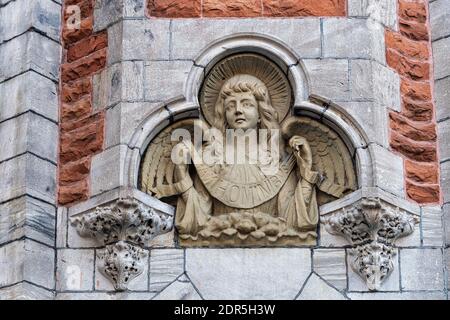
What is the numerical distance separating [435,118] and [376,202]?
889mm

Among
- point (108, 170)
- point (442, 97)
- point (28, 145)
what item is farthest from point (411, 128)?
point (28, 145)

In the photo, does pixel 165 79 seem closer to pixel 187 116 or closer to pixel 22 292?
pixel 187 116

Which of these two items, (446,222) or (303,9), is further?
(303,9)

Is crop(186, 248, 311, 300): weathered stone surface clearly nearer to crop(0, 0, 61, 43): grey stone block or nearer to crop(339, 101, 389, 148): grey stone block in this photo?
crop(339, 101, 389, 148): grey stone block

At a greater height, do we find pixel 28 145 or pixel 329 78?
pixel 329 78

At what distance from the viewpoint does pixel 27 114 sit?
11.6 m

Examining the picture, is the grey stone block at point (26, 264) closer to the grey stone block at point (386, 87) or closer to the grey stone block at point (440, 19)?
the grey stone block at point (386, 87)

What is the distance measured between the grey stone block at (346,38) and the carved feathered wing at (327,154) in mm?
513

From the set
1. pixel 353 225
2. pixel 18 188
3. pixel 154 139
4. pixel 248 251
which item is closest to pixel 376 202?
pixel 353 225

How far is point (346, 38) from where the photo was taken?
1165 cm

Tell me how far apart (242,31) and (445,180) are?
67.6 inches

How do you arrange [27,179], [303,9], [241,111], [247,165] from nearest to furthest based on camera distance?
[27,179], [247,165], [241,111], [303,9]


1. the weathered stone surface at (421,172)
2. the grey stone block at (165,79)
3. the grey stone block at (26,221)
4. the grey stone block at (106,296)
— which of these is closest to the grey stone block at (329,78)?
the weathered stone surface at (421,172)

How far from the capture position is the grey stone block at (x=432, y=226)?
11.2 metres
